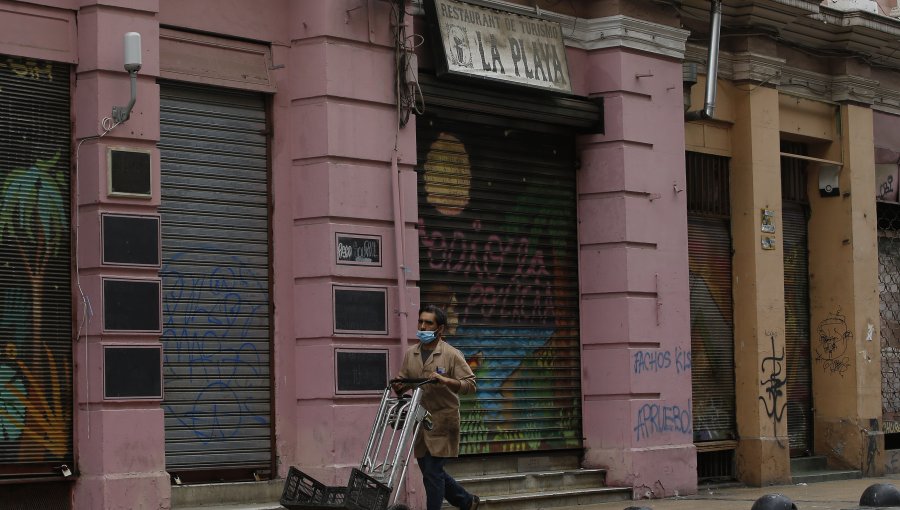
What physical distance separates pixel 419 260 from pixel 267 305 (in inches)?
79.8

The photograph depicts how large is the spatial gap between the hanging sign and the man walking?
390 centimetres

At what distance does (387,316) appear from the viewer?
14844mm

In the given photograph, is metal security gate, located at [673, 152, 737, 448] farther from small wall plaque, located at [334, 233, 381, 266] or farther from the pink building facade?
small wall plaque, located at [334, 233, 381, 266]

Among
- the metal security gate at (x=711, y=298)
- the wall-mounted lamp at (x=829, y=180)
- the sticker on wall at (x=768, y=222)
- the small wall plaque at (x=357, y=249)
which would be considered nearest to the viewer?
the small wall plaque at (x=357, y=249)

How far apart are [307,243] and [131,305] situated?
85.8 inches

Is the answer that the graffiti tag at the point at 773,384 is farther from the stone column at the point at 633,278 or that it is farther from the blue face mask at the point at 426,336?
the blue face mask at the point at 426,336

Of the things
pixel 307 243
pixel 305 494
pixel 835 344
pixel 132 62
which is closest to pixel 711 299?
pixel 835 344

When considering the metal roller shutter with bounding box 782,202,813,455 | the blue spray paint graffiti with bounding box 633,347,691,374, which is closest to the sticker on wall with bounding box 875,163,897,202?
the metal roller shutter with bounding box 782,202,813,455

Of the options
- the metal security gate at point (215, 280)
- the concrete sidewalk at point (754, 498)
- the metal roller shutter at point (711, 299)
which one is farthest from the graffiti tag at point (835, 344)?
the metal security gate at point (215, 280)

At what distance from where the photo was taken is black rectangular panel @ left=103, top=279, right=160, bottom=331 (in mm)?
12680

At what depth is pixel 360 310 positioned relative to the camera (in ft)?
47.9

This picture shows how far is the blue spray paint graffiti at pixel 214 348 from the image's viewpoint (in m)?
13.6

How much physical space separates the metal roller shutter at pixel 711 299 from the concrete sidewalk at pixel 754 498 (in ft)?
3.32

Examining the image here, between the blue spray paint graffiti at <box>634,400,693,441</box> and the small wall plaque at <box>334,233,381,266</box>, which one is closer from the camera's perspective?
the small wall plaque at <box>334,233,381,266</box>
